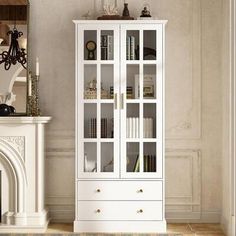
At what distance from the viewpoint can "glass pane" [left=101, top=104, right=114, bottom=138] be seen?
5.13m

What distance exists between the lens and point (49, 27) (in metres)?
5.50

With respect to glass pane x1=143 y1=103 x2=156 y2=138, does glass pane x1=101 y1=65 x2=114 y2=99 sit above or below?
above

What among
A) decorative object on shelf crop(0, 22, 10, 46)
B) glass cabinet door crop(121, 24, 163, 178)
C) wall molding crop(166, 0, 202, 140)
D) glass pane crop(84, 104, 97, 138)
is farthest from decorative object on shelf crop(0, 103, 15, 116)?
wall molding crop(166, 0, 202, 140)

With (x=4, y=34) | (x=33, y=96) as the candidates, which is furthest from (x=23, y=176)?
(x=4, y=34)

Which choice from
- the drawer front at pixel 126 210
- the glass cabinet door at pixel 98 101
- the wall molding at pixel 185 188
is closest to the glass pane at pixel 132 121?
the glass cabinet door at pixel 98 101

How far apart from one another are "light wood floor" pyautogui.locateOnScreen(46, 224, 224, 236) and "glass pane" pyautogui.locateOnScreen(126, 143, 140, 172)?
704 millimetres

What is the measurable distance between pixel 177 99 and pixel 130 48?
2.60ft

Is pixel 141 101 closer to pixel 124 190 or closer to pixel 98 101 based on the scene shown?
pixel 98 101

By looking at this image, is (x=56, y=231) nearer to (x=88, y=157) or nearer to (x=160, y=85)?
(x=88, y=157)

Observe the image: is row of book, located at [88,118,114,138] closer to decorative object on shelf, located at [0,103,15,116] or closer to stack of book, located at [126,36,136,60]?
stack of book, located at [126,36,136,60]

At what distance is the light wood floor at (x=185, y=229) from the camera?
507 cm

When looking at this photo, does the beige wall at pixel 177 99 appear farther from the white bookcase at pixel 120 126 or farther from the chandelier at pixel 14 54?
the white bookcase at pixel 120 126

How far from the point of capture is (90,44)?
512cm

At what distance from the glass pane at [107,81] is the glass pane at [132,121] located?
9.1 inches
